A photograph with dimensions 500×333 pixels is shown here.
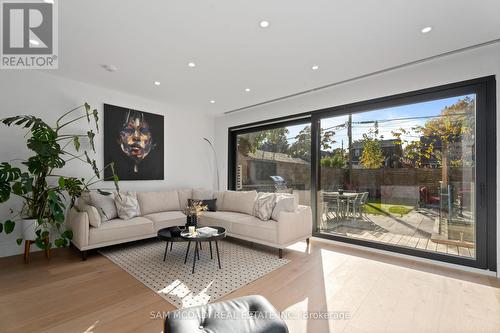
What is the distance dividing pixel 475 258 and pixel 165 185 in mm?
5193

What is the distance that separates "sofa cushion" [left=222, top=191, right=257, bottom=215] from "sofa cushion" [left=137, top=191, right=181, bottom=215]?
0.99 meters

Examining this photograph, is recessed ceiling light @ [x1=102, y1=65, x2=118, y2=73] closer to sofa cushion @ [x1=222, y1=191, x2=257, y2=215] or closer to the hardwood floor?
the hardwood floor

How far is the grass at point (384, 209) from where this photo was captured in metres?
3.45

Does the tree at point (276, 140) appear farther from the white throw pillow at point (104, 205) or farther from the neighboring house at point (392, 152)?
the white throw pillow at point (104, 205)

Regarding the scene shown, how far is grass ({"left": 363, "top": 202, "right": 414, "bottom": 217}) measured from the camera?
3447 millimetres

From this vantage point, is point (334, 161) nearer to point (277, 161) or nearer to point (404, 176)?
point (404, 176)

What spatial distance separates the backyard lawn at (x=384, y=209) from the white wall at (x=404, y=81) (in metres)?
0.95

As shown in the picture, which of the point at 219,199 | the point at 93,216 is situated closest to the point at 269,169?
the point at 219,199

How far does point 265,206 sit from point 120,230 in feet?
7.40

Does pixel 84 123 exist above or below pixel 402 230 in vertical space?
above

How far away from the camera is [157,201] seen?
4.43 metres

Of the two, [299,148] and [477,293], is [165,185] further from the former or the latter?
[477,293]

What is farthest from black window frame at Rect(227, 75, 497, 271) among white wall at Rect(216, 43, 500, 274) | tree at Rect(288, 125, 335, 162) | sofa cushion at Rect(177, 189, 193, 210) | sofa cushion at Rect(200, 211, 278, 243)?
sofa cushion at Rect(177, 189, 193, 210)

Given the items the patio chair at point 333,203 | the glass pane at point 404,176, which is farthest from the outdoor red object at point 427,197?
the patio chair at point 333,203
